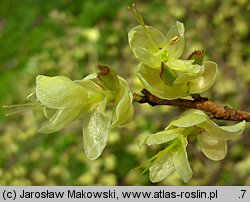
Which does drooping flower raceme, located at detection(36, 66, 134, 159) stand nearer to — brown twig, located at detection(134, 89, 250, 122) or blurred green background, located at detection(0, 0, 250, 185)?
brown twig, located at detection(134, 89, 250, 122)

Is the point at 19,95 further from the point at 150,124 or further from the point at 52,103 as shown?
the point at 52,103

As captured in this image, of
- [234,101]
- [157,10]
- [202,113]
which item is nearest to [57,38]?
[157,10]

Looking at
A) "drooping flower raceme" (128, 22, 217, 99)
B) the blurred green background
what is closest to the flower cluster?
"drooping flower raceme" (128, 22, 217, 99)

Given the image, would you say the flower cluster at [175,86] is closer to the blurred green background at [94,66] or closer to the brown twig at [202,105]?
the brown twig at [202,105]

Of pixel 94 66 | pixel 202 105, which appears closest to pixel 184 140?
pixel 202 105

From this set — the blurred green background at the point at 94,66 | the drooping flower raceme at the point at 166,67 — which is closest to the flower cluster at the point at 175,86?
the drooping flower raceme at the point at 166,67
